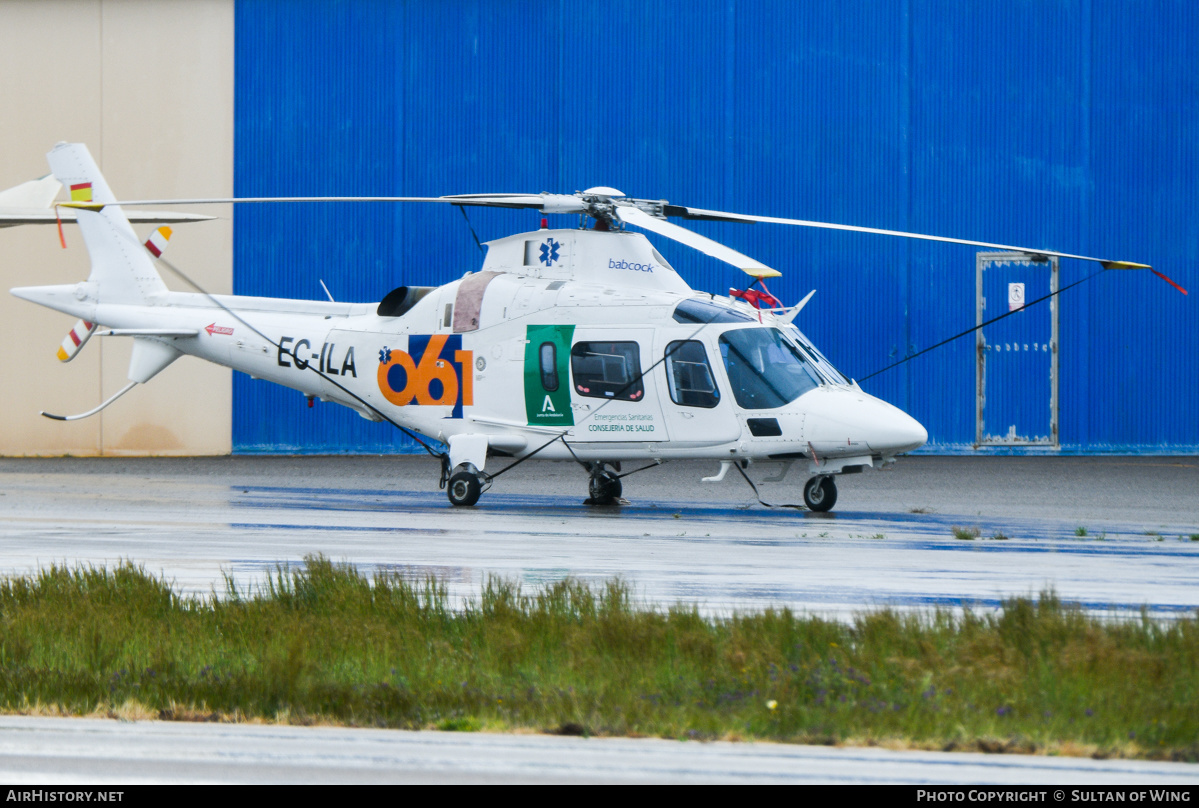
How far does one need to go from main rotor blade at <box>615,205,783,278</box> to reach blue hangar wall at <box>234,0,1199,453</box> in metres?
9.68

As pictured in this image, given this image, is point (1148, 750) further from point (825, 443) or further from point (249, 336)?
point (249, 336)

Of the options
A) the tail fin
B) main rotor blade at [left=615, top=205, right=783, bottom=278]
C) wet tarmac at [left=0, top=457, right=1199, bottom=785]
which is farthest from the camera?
the tail fin

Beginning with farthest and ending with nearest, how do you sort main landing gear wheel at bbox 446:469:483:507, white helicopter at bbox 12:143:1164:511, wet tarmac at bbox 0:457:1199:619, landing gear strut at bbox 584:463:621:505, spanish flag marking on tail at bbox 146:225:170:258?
1. spanish flag marking on tail at bbox 146:225:170:258
2. landing gear strut at bbox 584:463:621:505
3. main landing gear wheel at bbox 446:469:483:507
4. white helicopter at bbox 12:143:1164:511
5. wet tarmac at bbox 0:457:1199:619

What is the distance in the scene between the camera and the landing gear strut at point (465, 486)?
48.0ft

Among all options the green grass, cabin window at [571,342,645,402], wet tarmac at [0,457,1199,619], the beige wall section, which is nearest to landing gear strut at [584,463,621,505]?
wet tarmac at [0,457,1199,619]

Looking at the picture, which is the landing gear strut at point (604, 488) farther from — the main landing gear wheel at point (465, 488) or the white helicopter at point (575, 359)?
the main landing gear wheel at point (465, 488)

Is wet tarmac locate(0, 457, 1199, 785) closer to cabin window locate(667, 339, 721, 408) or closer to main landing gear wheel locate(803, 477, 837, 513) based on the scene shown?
main landing gear wheel locate(803, 477, 837, 513)

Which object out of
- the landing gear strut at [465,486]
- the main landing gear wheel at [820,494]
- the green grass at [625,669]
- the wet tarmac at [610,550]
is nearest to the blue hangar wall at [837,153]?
the wet tarmac at [610,550]

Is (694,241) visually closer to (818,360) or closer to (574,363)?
(818,360)

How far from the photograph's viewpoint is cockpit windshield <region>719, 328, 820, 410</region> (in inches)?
529

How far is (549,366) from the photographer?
1447 cm

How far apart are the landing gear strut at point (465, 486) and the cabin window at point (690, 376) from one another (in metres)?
2.63

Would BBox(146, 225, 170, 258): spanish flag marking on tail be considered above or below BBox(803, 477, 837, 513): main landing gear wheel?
above

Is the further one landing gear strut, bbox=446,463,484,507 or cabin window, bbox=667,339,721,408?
landing gear strut, bbox=446,463,484,507
